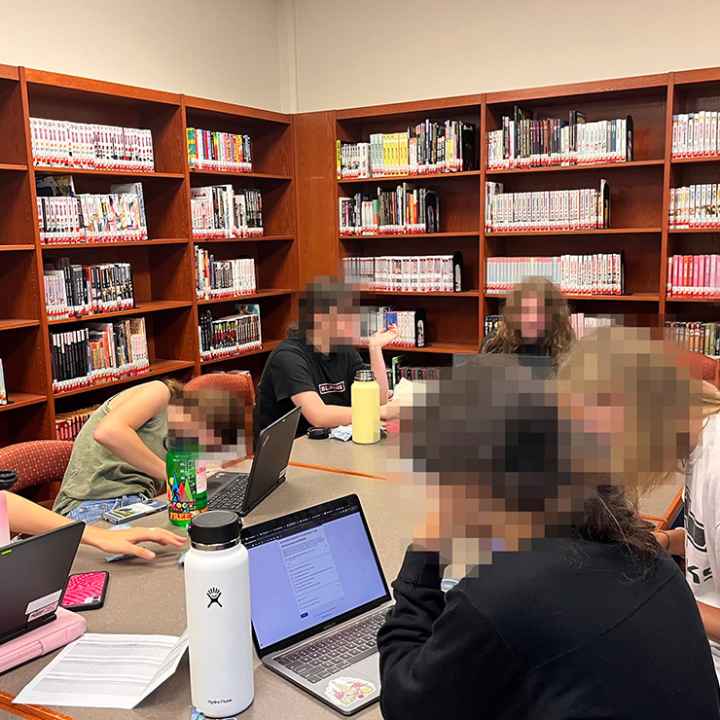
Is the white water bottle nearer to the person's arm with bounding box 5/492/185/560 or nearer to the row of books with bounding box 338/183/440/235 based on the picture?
the person's arm with bounding box 5/492/185/560

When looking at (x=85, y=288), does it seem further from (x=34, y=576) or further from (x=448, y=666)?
(x=448, y=666)

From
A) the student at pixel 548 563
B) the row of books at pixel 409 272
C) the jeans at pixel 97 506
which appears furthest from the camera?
the row of books at pixel 409 272

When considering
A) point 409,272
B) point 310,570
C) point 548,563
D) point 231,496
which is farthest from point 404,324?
point 548,563

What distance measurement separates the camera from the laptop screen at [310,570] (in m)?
1.33

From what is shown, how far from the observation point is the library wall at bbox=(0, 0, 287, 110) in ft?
12.0

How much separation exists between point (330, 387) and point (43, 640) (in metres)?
1.80

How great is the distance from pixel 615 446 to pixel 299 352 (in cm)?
204

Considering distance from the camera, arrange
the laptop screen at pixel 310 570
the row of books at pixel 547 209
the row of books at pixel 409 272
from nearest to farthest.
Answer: the laptop screen at pixel 310 570
the row of books at pixel 547 209
the row of books at pixel 409 272

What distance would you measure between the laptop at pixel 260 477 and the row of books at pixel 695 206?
8.13 ft

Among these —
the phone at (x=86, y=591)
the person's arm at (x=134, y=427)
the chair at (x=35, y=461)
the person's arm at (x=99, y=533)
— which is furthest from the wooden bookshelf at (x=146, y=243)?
the phone at (x=86, y=591)

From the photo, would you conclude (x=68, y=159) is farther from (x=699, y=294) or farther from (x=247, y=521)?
(x=699, y=294)

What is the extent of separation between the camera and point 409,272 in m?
4.60

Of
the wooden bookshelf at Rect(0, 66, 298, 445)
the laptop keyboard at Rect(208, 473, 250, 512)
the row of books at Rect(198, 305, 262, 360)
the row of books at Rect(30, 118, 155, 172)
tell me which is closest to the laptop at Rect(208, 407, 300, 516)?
the laptop keyboard at Rect(208, 473, 250, 512)

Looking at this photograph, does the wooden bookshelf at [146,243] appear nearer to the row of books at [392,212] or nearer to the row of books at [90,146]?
the row of books at [90,146]
